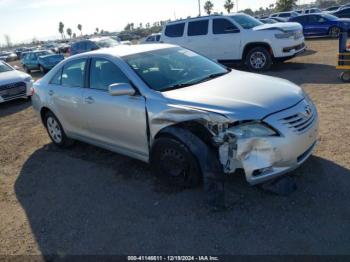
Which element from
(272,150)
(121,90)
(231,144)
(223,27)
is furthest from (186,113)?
(223,27)

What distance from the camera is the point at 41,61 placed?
69.8ft

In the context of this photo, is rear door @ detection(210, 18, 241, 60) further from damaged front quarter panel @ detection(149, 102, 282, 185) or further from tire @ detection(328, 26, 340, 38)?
tire @ detection(328, 26, 340, 38)

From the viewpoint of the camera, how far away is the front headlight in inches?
138

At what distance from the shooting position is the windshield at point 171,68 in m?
4.41

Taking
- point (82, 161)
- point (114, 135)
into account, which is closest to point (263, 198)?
point (114, 135)

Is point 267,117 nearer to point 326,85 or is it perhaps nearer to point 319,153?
point 319,153

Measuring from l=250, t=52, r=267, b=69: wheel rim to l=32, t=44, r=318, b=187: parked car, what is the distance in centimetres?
652

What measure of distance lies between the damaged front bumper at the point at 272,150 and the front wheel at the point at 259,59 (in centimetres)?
790

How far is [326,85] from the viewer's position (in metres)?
8.68

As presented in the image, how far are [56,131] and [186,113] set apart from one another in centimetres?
325

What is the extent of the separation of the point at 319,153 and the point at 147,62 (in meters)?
2.64

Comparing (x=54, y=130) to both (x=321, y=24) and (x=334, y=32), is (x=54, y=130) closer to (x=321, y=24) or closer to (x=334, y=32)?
(x=334, y=32)

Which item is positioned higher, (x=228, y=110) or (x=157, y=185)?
(x=228, y=110)

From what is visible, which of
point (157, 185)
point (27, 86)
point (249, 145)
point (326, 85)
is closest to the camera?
point (249, 145)
